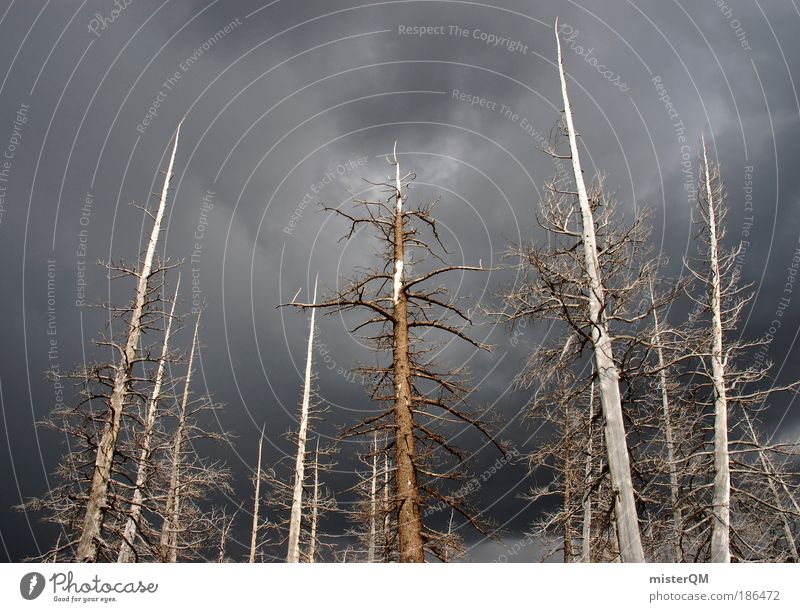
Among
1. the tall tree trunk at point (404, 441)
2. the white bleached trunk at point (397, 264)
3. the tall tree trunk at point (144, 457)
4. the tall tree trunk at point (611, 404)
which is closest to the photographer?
the tall tree trunk at point (611, 404)

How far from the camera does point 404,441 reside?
27.5ft

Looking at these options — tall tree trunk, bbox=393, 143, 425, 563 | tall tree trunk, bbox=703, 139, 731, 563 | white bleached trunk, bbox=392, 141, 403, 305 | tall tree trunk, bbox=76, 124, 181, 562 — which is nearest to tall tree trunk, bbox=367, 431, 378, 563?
tall tree trunk, bbox=393, 143, 425, 563

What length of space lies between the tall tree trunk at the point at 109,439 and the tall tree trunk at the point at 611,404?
10001 millimetres

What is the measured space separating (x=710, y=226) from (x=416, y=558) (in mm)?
12480

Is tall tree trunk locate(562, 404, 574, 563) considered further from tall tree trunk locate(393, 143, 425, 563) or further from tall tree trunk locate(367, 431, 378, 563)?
tall tree trunk locate(393, 143, 425, 563)

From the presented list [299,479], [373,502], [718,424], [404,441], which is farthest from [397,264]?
[299,479]

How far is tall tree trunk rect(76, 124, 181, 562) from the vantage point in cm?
1009

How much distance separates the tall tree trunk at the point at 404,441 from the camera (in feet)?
25.2

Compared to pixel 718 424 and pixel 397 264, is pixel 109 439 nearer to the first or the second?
pixel 397 264

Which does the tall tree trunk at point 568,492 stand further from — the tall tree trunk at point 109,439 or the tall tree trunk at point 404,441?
the tall tree trunk at point 109,439
